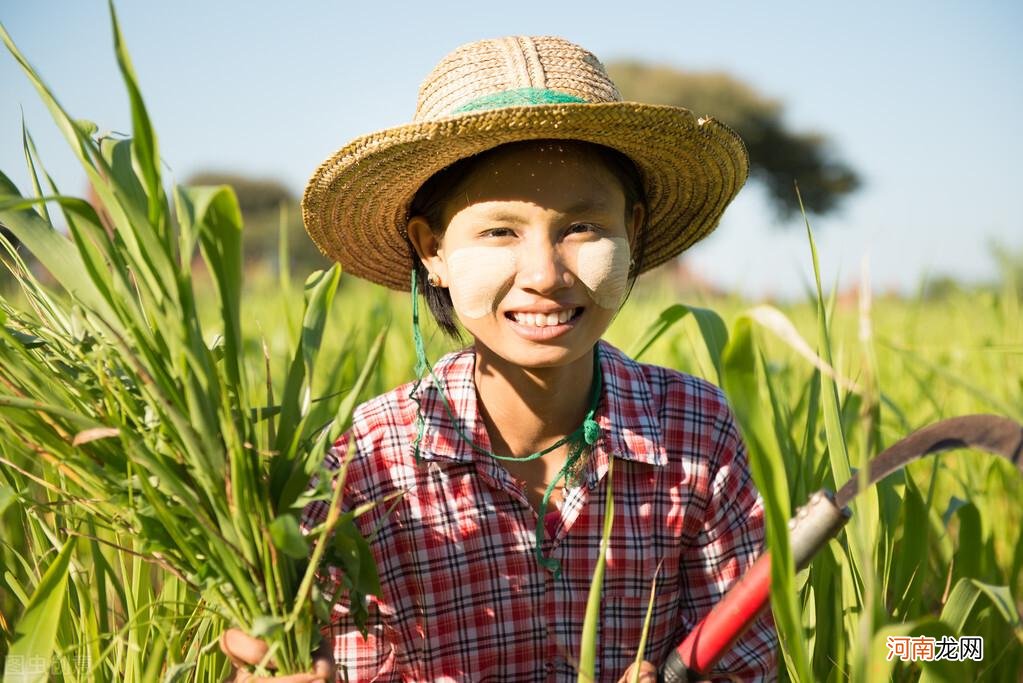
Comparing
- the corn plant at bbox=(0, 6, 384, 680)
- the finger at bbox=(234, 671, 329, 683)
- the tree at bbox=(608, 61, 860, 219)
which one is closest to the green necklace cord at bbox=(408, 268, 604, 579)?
the corn plant at bbox=(0, 6, 384, 680)

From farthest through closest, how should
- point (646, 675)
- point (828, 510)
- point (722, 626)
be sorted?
point (646, 675)
point (722, 626)
point (828, 510)

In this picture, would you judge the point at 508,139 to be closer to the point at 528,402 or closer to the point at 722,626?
the point at 528,402

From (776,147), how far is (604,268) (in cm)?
2735

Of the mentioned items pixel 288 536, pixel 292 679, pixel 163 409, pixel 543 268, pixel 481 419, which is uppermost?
pixel 543 268

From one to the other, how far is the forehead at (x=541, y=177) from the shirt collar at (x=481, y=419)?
26 centimetres

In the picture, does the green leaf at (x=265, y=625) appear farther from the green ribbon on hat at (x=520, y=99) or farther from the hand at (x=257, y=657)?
the green ribbon on hat at (x=520, y=99)

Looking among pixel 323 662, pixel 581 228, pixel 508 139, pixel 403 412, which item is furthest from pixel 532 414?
pixel 323 662

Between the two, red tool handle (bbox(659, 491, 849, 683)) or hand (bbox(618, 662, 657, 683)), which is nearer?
red tool handle (bbox(659, 491, 849, 683))

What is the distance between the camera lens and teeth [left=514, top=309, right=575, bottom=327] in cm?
118

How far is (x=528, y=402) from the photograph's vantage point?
1328 mm

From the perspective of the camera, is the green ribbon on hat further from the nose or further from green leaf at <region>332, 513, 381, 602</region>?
green leaf at <region>332, 513, 381, 602</region>

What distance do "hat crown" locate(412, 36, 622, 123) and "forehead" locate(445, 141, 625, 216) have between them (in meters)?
0.06

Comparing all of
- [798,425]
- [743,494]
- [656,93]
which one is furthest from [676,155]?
[656,93]

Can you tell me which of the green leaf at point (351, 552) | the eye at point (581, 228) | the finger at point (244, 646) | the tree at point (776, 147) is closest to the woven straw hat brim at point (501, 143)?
the eye at point (581, 228)
